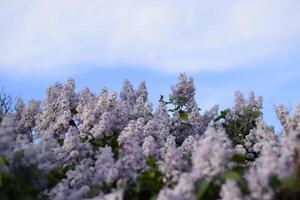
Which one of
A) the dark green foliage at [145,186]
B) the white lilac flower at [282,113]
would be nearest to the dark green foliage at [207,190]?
the dark green foliage at [145,186]

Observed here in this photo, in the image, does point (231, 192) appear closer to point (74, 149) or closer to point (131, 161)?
point (131, 161)

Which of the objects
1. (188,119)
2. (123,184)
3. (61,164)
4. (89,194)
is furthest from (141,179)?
(188,119)

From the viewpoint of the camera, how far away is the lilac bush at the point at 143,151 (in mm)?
4270

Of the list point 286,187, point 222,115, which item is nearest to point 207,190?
point 286,187

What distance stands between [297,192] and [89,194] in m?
2.05

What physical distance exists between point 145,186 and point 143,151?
174 cm

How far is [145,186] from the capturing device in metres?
4.89

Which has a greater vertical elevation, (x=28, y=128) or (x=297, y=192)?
(x=28, y=128)

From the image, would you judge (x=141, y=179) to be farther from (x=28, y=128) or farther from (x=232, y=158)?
(x=28, y=128)

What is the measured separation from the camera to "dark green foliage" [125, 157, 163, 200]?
4859 mm

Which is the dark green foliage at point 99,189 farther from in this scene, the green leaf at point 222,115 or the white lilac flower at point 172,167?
the green leaf at point 222,115

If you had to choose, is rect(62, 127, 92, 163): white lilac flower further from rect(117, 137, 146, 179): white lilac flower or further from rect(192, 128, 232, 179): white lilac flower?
rect(192, 128, 232, 179): white lilac flower

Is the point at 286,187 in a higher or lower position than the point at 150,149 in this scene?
lower

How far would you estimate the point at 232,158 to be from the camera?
16.0ft
